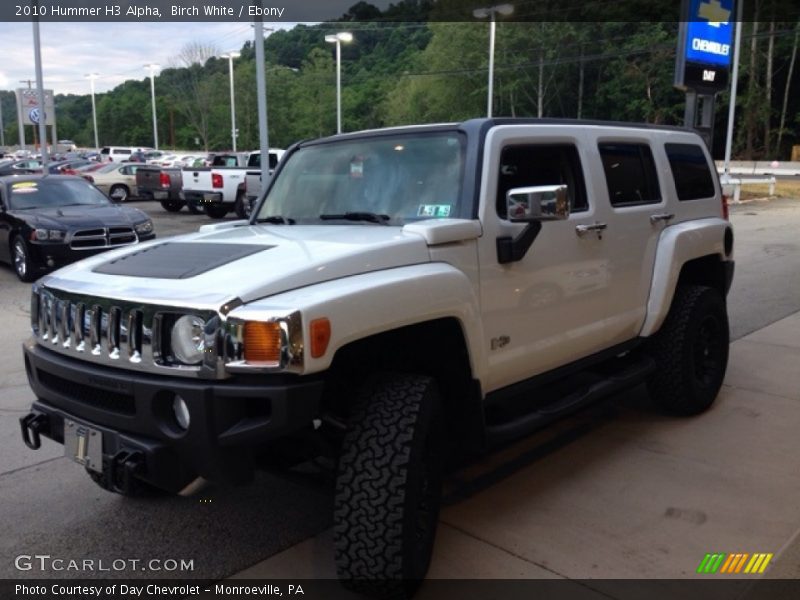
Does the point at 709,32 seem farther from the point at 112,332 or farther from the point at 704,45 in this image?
the point at 112,332

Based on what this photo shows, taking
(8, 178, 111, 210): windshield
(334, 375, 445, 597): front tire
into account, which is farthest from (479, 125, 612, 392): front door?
(8, 178, 111, 210): windshield

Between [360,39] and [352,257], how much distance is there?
7351cm

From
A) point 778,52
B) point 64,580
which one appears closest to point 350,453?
point 64,580

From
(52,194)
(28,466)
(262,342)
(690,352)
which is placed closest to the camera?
(262,342)

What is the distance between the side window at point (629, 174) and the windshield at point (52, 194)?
10227 mm

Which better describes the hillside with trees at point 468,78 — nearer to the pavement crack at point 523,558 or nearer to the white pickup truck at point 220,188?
the white pickup truck at point 220,188

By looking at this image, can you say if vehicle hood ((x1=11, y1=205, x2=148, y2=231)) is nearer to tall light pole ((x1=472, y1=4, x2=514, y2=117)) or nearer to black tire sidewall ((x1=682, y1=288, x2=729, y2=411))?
black tire sidewall ((x1=682, y1=288, x2=729, y2=411))

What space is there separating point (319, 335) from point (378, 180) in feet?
4.69

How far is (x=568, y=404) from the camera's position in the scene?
4070 millimetres

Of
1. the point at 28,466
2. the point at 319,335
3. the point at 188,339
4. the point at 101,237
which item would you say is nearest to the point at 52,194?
the point at 101,237

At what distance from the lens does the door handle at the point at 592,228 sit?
4.10 m

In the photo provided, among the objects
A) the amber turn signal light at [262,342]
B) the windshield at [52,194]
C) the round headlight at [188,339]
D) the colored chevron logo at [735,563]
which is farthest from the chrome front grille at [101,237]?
the colored chevron logo at [735,563]

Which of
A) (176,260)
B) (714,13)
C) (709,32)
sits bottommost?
(176,260)

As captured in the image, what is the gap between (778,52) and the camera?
173 ft
